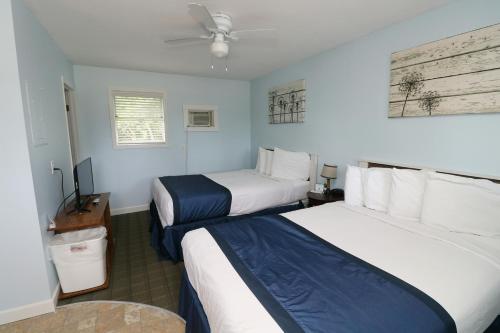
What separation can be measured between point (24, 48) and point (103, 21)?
687 millimetres

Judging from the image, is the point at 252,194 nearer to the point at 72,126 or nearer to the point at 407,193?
the point at 407,193

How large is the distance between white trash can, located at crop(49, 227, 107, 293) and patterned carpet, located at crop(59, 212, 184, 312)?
5.2 inches

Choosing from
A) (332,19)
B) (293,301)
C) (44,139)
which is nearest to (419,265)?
(293,301)

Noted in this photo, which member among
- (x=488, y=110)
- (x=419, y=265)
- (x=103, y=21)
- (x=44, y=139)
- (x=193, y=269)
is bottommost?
(x=193, y=269)

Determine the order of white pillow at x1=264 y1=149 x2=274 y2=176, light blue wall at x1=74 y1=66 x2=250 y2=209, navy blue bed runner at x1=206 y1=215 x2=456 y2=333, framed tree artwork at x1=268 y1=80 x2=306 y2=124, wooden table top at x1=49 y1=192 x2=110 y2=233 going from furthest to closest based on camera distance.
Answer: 1. white pillow at x1=264 y1=149 x2=274 y2=176
2. light blue wall at x1=74 y1=66 x2=250 y2=209
3. framed tree artwork at x1=268 y1=80 x2=306 y2=124
4. wooden table top at x1=49 y1=192 x2=110 y2=233
5. navy blue bed runner at x1=206 y1=215 x2=456 y2=333

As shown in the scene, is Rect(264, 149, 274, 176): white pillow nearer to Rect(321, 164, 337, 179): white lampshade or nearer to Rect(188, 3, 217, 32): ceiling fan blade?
Rect(321, 164, 337, 179): white lampshade

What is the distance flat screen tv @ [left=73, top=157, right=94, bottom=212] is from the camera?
2264 mm

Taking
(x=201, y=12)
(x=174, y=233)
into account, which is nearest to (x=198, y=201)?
(x=174, y=233)

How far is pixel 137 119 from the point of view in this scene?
13.4 feet

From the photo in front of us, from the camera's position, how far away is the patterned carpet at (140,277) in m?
2.04

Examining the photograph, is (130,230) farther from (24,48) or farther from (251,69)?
(251,69)

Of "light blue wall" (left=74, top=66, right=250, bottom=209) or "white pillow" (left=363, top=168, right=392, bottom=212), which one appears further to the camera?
"light blue wall" (left=74, top=66, right=250, bottom=209)

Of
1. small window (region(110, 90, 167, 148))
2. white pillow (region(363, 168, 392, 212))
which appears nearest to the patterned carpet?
small window (region(110, 90, 167, 148))

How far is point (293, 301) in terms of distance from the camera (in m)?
1.07
